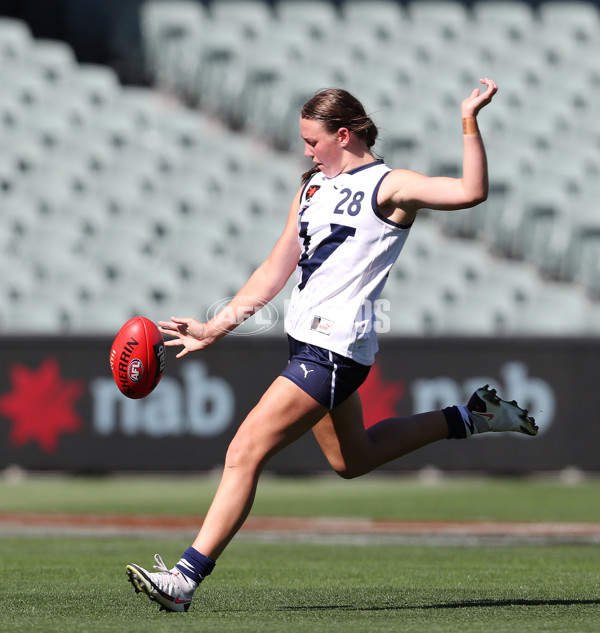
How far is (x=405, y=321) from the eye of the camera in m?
15.9

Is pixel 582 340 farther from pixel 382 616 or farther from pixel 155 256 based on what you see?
pixel 382 616

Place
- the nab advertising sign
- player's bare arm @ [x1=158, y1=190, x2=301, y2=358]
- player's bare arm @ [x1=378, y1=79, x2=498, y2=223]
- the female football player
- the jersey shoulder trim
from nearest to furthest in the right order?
player's bare arm @ [x1=378, y1=79, x2=498, y2=223] < the female football player < the jersey shoulder trim < player's bare arm @ [x1=158, y1=190, x2=301, y2=358] < the nab advertising sign

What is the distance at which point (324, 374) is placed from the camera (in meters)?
4.90

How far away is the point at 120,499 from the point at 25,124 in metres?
7.91

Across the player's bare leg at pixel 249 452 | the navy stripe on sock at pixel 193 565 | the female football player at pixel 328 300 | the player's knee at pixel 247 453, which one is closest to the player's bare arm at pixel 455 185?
the female football player at pixel 328 300

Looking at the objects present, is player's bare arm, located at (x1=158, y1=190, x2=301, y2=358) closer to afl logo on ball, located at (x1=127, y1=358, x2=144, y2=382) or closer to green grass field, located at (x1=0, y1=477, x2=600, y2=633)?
afl logo on ball, located at (x1=127, y1=358, x2=144, y2=382)

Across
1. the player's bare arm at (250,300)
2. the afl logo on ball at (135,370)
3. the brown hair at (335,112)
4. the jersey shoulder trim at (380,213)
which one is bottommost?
the afl logo on ball at (135,370)

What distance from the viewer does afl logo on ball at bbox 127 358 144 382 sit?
A: 5371mm

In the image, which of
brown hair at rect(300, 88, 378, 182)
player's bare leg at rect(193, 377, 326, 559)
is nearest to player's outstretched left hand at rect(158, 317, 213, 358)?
player's bare leg at rect(193, 377, 326, 559)

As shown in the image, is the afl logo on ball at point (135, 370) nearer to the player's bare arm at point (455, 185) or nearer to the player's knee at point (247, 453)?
the player's knee at point (247, 453)

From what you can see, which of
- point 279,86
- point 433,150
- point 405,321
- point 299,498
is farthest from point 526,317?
point 279,86

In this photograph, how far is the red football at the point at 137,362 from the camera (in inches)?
212

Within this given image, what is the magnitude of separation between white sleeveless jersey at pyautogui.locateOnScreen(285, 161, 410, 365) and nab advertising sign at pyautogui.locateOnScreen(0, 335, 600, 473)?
9.40 metres

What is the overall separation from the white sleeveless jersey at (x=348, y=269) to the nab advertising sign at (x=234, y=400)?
9.40 m
